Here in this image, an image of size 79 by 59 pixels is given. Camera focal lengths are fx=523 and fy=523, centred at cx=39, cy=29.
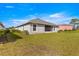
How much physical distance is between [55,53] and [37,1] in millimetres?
579

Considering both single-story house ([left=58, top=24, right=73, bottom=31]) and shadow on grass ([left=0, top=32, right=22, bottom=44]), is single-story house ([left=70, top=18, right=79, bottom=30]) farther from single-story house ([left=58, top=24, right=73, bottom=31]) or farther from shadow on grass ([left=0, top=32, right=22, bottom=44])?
shadow on grass ([left=0, top=32, right=22, bottom=44])

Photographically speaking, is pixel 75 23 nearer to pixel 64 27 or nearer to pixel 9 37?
pixel 64 27

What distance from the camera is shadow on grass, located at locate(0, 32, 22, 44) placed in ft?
18.3

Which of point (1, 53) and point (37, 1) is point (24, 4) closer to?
point (37, 1)

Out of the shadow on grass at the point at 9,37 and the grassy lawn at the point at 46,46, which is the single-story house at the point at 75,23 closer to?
the grassy lawn at the point at 46,46

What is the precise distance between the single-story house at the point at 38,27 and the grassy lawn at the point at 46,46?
64 mm

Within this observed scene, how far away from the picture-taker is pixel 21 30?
558 centimetres

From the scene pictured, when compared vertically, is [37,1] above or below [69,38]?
above

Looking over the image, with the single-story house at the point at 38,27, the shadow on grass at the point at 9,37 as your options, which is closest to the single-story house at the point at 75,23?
the single-story house at the point at 38,27

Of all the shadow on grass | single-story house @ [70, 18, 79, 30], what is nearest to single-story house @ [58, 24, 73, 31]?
single-story house @ [70, 18, 79, 30]

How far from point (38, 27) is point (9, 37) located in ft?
1.08

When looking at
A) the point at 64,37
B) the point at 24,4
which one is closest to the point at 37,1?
the point at 24,4

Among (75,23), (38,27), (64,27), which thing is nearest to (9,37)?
(38,27)

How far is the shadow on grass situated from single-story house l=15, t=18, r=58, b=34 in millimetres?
92
